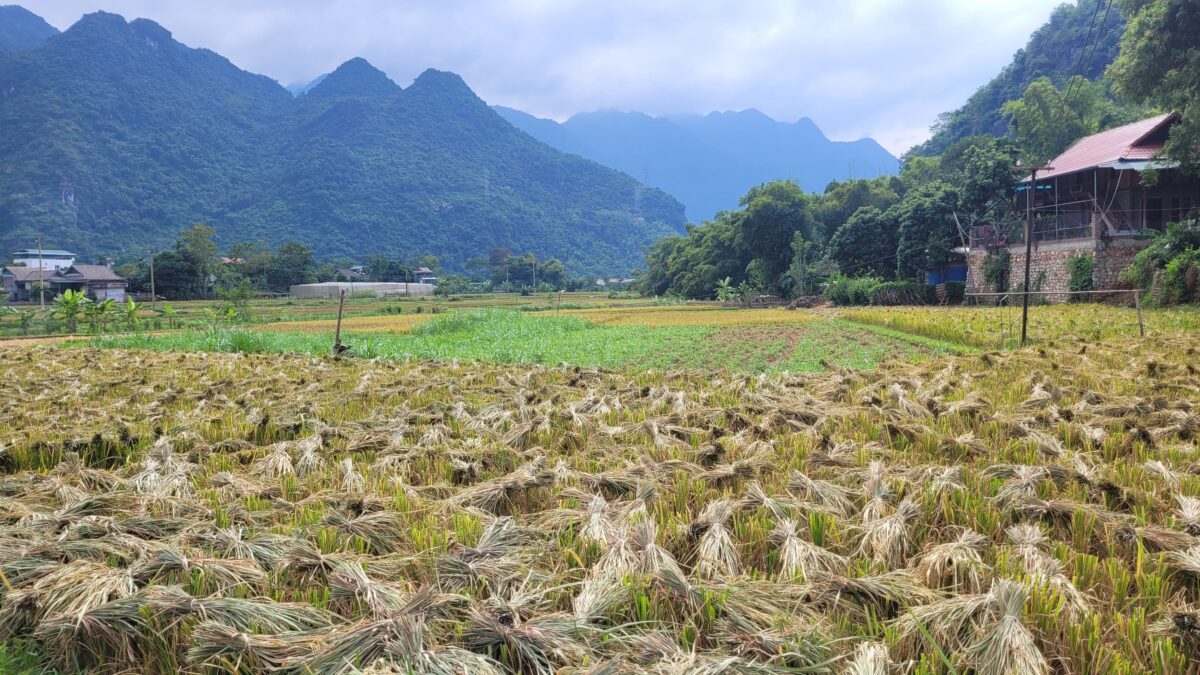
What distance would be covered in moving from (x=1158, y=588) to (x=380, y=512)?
8.60 feet

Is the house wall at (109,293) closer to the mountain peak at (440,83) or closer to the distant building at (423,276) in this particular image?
the distant building at (423,276)

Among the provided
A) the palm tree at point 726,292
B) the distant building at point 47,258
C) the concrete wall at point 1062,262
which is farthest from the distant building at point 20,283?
the concrete wall at point 1062,262

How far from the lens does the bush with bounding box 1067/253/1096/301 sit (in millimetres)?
25422

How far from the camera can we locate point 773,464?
3.39 m

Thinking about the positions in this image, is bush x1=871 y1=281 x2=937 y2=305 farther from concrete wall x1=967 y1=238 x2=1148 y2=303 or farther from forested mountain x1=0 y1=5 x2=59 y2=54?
forested mountain x1=0 y1=5 x2=59 y2=54

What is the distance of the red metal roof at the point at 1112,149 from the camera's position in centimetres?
2596

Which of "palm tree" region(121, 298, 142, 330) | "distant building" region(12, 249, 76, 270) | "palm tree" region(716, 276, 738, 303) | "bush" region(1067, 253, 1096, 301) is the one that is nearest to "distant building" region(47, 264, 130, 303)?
"distant building" region(12, 249, 76, 270)

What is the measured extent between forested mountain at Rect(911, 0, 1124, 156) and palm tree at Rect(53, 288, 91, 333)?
222 feet

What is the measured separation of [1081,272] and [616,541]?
30311 mm

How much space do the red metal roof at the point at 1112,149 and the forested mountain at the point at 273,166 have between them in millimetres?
101392

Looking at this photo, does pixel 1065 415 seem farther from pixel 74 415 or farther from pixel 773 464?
pixel 74 415

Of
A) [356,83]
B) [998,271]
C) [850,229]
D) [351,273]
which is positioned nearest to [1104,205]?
[998,271]

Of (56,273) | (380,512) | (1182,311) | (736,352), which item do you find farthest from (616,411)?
(56,273)

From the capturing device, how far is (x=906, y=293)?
36281 millimetres
